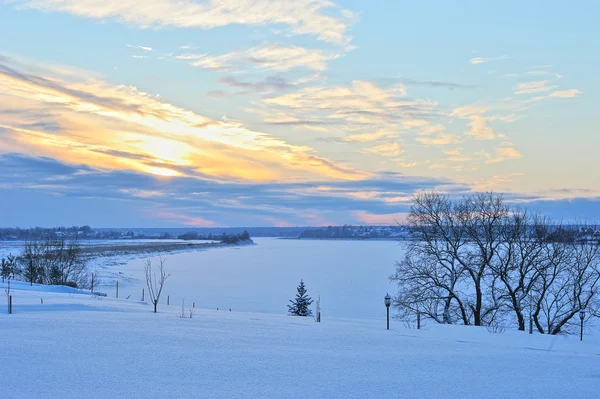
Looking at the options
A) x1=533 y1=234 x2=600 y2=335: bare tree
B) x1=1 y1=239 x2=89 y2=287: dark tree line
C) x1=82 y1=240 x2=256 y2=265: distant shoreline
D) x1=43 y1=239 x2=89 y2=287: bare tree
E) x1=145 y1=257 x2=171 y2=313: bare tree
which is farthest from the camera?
x1=82 y1=240 x2=256 y2=265: distant shoreline

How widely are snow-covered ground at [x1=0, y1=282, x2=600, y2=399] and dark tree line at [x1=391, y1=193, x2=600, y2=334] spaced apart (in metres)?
11.2

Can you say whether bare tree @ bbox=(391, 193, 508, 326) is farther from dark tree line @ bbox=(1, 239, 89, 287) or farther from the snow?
dark tree line @ bbox=(1, 239, 89, 287)

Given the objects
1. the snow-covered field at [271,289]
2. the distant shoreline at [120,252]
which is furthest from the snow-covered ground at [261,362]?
the distant shoreline at [120,252]

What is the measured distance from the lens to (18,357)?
8.82 m

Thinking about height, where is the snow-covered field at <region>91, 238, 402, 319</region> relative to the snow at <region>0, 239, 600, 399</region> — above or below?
below

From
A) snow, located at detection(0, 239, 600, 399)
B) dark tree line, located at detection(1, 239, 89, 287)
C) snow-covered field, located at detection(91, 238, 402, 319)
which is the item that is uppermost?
snow, located at detection(0, 239, 600, 399)

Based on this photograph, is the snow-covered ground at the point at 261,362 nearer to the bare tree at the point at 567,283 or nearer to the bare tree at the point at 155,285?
the bare tree at the point at 155,285

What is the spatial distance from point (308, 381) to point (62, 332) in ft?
20.5

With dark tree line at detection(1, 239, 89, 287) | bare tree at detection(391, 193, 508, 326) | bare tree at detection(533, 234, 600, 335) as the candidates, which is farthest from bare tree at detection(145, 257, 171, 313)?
bare tree at detection(533, 234, 600, 335)

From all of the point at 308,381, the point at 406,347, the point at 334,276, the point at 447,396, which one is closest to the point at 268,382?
the point at 308,381

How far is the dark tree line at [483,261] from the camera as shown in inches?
1003

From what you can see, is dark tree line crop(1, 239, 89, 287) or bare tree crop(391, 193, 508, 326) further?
dark tree line crop(1, 239, 89, 287)

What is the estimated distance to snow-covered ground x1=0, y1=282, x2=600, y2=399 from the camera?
7609 millimetres

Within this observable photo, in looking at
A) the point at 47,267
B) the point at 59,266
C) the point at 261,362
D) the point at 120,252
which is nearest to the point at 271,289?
the point at 47,267
